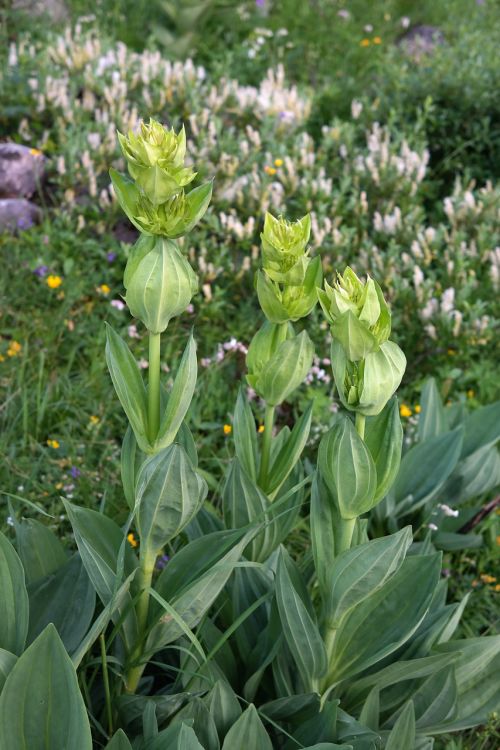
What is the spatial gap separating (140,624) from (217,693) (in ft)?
0.70

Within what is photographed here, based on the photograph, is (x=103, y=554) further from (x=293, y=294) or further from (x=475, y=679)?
(x=475, y=679)

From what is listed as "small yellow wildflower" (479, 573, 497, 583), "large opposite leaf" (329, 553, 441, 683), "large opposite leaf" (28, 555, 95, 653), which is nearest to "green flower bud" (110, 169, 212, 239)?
"large opposite leaf" (28, 555, 95, 653)

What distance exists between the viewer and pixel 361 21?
693 centimetres

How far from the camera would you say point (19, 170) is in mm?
4398

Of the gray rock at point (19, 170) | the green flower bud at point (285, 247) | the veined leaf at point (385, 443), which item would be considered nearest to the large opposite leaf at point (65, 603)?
the veined leaf at point (385, 443)

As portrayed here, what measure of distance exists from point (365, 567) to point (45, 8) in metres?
5.85

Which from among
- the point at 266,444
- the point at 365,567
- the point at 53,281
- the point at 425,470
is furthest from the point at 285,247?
the point at 53,281

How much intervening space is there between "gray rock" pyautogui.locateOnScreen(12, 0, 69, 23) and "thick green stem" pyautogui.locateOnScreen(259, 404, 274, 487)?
5.28 meters

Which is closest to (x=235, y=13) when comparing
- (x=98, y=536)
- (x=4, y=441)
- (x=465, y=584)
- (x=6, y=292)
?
(x=6, y=292)

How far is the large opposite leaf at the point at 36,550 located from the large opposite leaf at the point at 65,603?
0.17 ft

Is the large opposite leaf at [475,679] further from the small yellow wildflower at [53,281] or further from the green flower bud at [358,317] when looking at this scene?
the small yellow wildflower at [53,281]

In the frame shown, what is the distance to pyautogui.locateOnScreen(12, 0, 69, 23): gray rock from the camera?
20.5ft

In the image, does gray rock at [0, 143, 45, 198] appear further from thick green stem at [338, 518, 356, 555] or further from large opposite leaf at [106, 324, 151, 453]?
thick green stem at [338, 518, 356, 555]

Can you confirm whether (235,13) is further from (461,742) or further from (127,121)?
(461,742)
